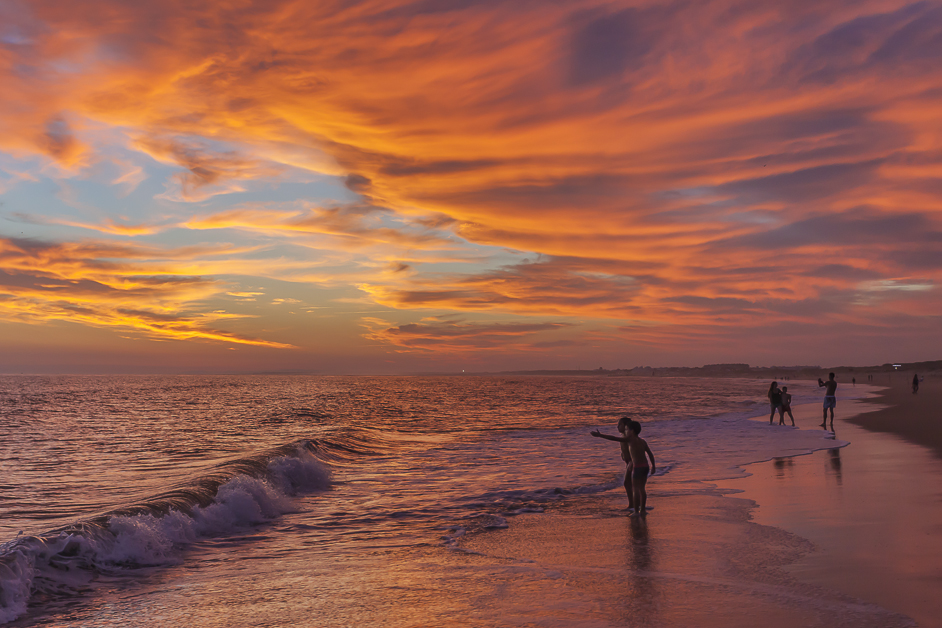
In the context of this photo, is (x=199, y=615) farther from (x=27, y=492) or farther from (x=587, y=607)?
(x=27, y=492)

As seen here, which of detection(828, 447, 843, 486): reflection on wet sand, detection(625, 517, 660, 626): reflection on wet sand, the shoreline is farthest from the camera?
detection(828, 447, 843, 486): reflection on wet sand

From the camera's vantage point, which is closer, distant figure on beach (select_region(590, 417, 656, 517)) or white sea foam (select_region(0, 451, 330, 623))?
white sea foam (select_region(0, 451, 330, 623))

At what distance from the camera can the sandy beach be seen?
6672 mm

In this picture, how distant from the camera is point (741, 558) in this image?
345 inches

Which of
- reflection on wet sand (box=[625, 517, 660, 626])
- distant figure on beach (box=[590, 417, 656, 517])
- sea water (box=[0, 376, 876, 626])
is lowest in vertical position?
sea water (box=[0, 376, 876, 626])

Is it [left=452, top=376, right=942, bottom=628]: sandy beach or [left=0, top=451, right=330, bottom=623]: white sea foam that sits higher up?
[left=452, top=376, right=942, bottom=628]: sandy beach

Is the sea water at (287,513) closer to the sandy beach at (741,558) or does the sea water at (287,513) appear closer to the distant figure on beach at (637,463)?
the sandy beach at (741,558)

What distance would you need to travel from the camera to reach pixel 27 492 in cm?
1738

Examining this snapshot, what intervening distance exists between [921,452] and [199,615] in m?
21.0

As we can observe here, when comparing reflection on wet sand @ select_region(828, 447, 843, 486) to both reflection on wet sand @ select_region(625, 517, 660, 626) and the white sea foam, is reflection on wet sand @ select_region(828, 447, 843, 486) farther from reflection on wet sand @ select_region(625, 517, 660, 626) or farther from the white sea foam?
the white sea foam

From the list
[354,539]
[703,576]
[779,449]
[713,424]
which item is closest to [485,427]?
[713,424]

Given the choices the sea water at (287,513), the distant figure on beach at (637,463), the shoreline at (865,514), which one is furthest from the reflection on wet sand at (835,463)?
the distant figure on beach at (637,463)

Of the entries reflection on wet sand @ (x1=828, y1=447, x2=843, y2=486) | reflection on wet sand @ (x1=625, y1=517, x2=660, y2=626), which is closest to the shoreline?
reflection on wet sand @ (x1=828, y1=447, x2=843, y2=486)

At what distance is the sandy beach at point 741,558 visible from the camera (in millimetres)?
6672
